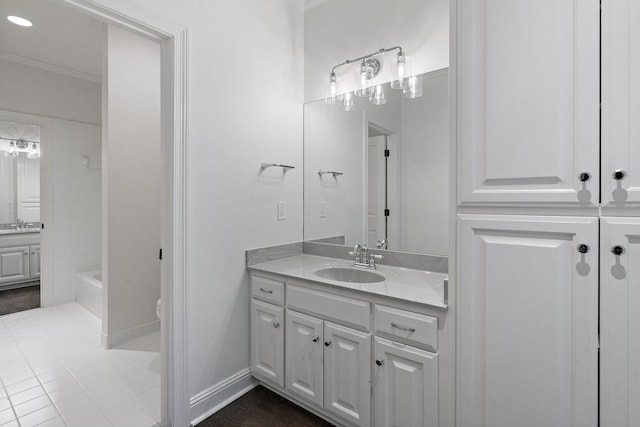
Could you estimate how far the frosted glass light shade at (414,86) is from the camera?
1960 millimetres

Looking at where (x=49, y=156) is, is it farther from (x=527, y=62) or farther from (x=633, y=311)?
(x=633, y=311)

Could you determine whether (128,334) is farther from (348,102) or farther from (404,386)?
(348,102)

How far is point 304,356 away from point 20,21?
3.71 meters

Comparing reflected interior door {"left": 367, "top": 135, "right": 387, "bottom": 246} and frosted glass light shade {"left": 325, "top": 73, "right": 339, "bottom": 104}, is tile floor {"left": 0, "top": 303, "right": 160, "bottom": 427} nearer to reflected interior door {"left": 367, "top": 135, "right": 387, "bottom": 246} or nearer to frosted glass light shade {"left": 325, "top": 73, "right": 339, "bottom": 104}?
reflected interior door {"left": 367, "top": 135, "right": 387, "bottom": 246}

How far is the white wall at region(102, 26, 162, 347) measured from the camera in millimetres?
2668

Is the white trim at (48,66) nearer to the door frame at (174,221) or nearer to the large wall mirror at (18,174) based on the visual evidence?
the large wall mirror at (18,174)

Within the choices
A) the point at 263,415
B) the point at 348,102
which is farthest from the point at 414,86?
the point at 263,415

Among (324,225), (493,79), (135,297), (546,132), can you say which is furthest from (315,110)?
(135,297)

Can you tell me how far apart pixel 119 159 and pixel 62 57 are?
1.78 m

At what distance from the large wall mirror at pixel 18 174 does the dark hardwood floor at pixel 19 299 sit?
1182 millimetres

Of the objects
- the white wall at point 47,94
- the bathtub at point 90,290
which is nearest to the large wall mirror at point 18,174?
the white wall at point 47,94

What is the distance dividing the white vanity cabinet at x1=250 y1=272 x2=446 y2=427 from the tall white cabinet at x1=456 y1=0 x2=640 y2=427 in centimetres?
18

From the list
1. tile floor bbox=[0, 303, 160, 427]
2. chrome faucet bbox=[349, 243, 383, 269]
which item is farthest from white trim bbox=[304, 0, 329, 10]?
tile floor bbox=[0, 303, 160, 427]

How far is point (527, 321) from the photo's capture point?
116 cm
